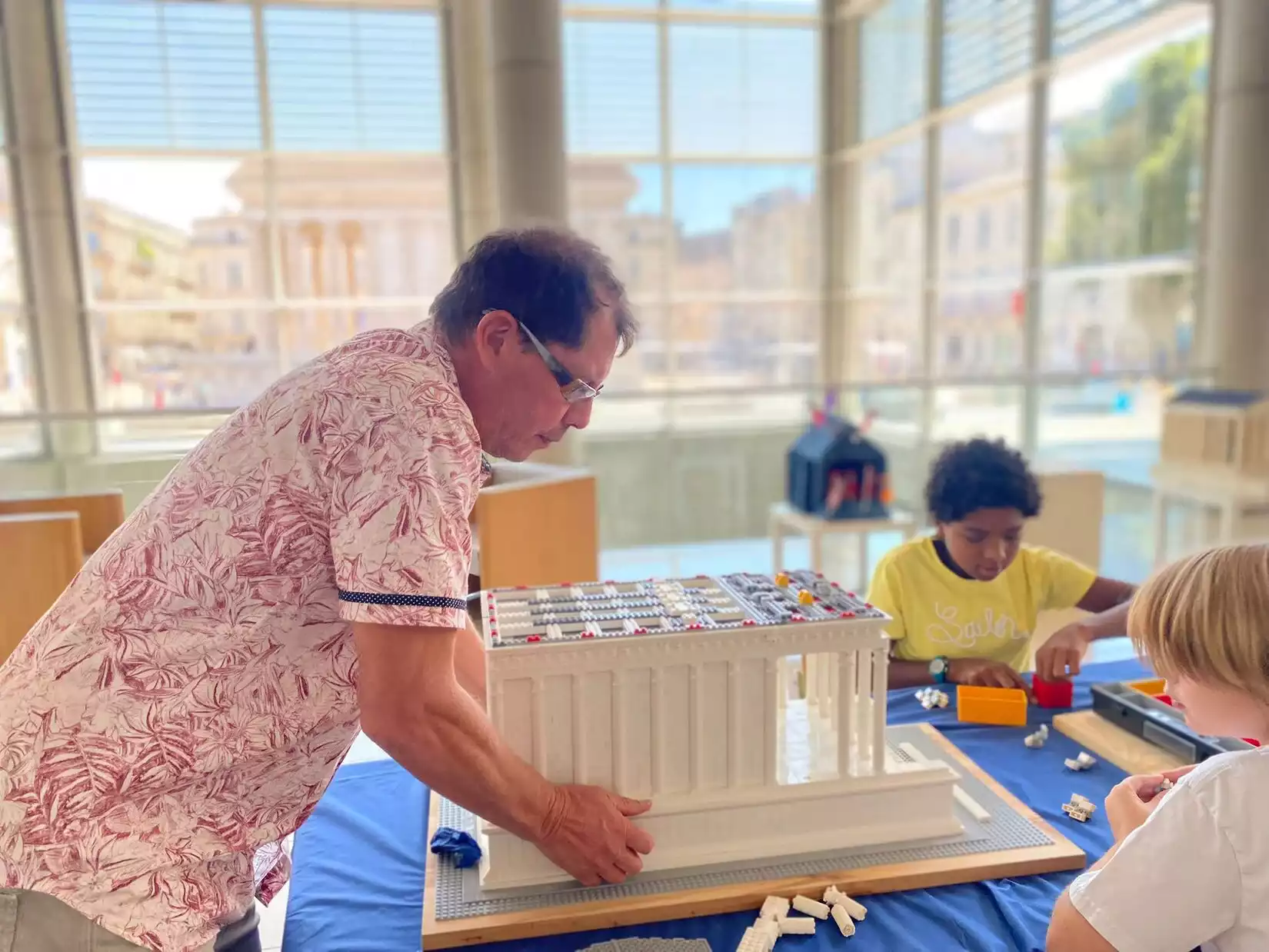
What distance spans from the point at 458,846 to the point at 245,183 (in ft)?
22.3

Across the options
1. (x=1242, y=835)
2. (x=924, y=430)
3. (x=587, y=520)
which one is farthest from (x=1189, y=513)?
Result: (x=1242, y=835)

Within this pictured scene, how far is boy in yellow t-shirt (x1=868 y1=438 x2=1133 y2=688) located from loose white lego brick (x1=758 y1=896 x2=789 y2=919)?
2.78 feet

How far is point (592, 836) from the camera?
129cm

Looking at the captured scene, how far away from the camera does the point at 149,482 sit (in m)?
2.72

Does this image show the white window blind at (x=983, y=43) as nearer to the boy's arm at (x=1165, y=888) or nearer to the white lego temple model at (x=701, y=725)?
the white lego temple model at (x=701, y=725)

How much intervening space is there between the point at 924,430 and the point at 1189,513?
1.43 metres

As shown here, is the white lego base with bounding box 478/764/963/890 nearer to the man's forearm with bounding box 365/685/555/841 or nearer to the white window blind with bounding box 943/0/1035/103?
the man's forearm with bounding box 365/685/555/841

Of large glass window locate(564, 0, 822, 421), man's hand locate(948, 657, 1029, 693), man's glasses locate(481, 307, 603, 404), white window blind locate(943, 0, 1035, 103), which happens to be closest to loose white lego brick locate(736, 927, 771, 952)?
man's glasses locate(481, 307, 603, 404)

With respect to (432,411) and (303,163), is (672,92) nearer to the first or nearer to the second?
(303,163)

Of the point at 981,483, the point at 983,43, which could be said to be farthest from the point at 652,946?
the point at 983,43

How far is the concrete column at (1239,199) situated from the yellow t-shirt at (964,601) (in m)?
4.44

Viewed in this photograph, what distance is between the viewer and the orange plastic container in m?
1.80

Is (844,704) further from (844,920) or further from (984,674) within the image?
(984,674)

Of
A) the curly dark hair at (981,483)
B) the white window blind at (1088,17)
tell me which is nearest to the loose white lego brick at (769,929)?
the curly dark hair at (981,483)
